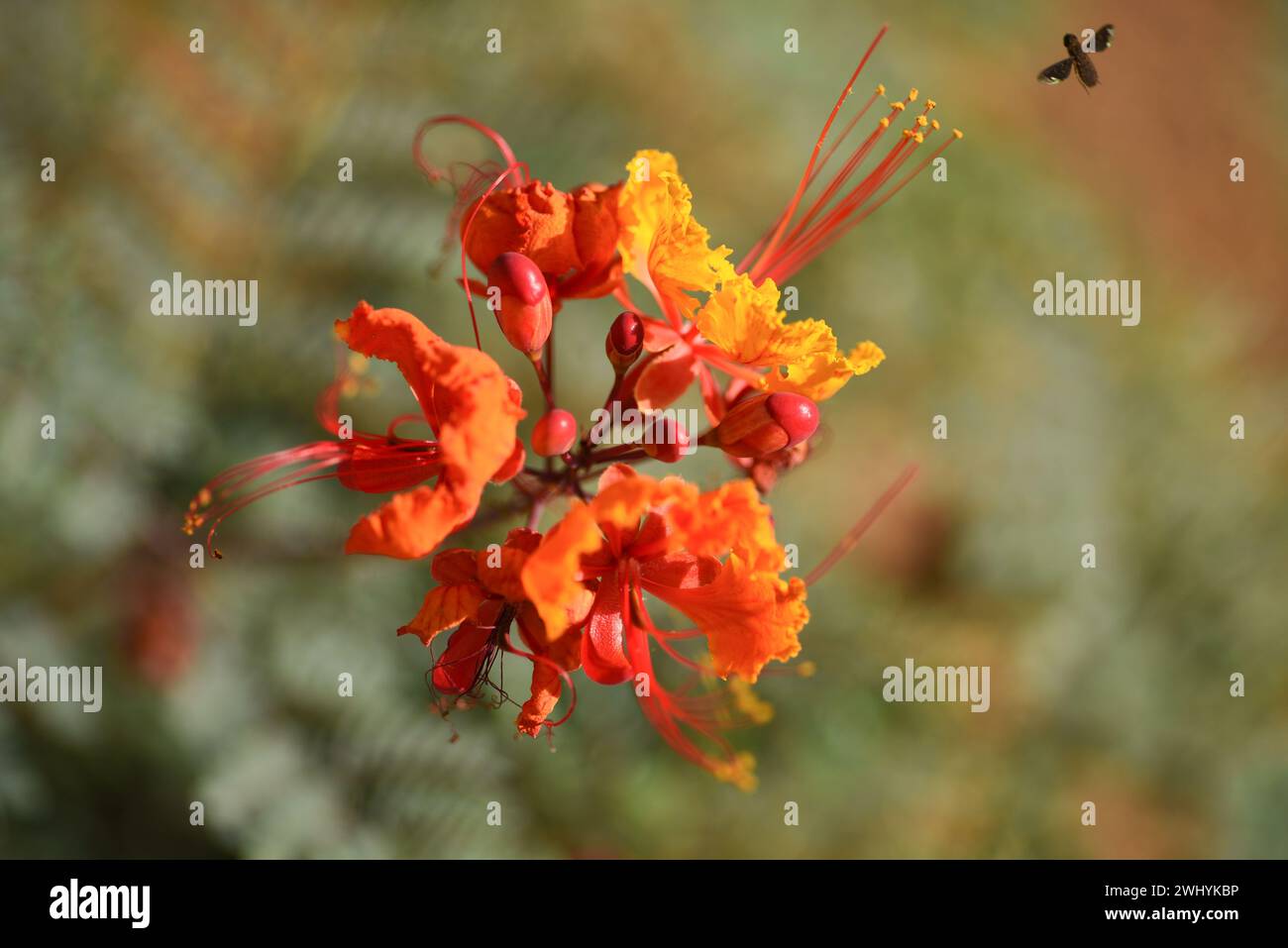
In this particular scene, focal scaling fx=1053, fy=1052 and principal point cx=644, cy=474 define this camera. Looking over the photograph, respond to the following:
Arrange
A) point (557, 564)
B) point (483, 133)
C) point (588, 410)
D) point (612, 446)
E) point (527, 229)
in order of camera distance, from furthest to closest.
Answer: point (588, 410), point (483, 133), point (612, 446), point (527, 229), point (557, 564)

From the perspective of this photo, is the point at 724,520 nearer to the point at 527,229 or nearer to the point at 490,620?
the point at 490,620

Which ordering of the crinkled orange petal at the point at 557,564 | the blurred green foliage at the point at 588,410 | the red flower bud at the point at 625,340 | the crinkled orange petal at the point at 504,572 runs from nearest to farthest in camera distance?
1. the crinkled orange petal at the point at 557,564
2. the crinkled orange petal at the point at 504,572
3. the red flower bud at the point at 625,340
4. the blurred green foliage at the point at 588,410

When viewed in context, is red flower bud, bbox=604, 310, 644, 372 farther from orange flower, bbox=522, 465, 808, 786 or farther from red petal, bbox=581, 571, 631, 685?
red petal, bbox=581, 571, 631, 685

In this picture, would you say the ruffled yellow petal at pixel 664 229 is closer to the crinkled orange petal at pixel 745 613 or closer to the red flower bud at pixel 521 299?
the red flower bud at pixel 521 299

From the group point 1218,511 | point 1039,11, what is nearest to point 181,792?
point 1218,511

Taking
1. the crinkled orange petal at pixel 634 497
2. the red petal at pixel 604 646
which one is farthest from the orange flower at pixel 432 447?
the red petal at pixel 604 646

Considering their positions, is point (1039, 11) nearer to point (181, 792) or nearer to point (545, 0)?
point (545, 0)

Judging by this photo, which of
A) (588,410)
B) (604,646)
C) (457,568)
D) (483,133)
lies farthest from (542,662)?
(588,410)
